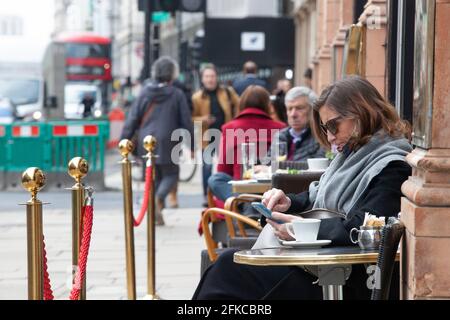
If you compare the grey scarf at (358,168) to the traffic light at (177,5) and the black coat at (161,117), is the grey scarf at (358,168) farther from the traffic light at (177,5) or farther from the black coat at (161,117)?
the traffic light at (177,5)

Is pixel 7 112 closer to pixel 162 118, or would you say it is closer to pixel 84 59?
pixel 84 59

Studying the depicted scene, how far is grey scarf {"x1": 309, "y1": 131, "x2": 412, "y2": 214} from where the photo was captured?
5.51 metres

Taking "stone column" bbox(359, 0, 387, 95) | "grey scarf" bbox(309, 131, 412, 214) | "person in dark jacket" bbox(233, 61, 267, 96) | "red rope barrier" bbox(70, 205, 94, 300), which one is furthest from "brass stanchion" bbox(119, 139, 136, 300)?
"person in dark jacket" bbox(233, 61, 267, 96)

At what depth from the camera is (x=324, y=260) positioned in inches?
189

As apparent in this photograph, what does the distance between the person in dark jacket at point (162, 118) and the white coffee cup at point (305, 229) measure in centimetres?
932

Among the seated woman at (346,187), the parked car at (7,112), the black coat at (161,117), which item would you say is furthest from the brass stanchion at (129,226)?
the parked car at (7,112)

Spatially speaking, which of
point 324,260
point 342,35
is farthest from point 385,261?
point 342,35

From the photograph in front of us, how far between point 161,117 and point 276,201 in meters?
9.01

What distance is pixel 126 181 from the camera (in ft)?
29.3

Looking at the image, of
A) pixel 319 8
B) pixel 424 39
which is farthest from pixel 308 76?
pixel 424 39

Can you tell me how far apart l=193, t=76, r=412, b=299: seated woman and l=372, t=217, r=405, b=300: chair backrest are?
0.36 metres

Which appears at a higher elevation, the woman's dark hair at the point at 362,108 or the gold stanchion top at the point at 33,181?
the woman's dark hair at the point at 362,108

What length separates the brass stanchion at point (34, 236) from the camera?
5.39m
